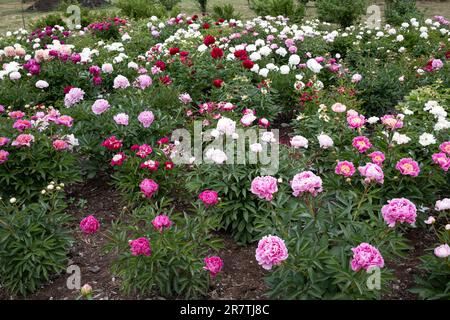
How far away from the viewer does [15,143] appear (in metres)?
3.49

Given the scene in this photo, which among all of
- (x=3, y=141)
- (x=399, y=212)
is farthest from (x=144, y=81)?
(x=399, y=212)

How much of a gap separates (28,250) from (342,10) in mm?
10551

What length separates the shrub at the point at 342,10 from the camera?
1138cm

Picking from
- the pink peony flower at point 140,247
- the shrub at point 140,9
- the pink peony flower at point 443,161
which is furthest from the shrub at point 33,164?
the shrub at point 140,9

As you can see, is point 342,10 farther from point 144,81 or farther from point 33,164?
point 33,164

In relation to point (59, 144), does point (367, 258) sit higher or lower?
higher

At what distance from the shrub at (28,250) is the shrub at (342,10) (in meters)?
10.3

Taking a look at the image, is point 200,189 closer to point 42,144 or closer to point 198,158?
point 198,158

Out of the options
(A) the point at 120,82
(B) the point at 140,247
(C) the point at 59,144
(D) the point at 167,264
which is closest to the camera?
(B) the point at 140,247

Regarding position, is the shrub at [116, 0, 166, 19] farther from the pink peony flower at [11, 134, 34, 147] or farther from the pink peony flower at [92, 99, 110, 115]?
the pink peony flower at [11, 134, 34, 147]

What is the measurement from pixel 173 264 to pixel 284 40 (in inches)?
212

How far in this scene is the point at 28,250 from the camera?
2887mm

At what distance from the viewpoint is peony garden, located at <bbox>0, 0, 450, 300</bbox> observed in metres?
2.52

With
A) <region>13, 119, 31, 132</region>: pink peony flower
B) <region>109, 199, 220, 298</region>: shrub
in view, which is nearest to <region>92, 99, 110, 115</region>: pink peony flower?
<region>13, 119, 31, 132</region>: pink peony flower
